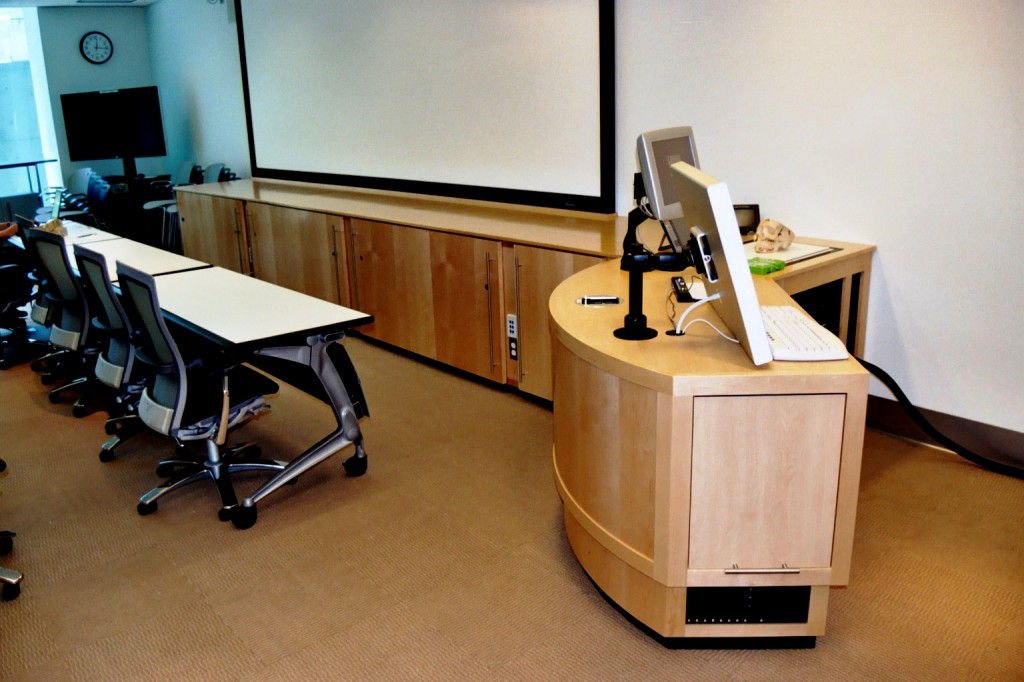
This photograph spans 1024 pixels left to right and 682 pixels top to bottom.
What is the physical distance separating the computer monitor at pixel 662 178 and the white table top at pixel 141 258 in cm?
291

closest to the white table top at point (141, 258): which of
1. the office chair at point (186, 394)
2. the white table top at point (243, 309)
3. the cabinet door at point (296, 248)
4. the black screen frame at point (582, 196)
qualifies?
the white table top at point (243, 309)

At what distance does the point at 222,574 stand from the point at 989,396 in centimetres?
316

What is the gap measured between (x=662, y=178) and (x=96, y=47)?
387 inches

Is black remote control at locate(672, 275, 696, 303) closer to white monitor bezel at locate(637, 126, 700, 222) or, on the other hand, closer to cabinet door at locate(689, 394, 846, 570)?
white monitor bezel at locate(637, 126, 700, 222)

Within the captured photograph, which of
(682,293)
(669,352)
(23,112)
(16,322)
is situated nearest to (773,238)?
(682,293)

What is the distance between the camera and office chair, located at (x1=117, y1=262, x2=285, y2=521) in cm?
327

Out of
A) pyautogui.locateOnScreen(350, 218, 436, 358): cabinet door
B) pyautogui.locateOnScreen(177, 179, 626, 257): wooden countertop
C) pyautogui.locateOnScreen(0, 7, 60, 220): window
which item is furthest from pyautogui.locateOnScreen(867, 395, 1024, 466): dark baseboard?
pyautogui.locateOnScreen(0, 7, 60, 220): window

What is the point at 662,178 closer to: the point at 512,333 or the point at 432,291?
the point at 512,333

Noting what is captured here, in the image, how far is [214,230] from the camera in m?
7.28

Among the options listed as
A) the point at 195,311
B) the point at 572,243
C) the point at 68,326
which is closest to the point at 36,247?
the point at 68,326

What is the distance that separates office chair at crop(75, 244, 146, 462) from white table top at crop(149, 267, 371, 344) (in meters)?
0.22

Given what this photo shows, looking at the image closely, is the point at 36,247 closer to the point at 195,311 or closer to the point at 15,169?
the point at 195,311

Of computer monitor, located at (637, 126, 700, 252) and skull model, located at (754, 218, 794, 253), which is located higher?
computer monitor, located at (637, 126, 700, 252)

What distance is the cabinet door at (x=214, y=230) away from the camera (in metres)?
6.95
